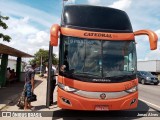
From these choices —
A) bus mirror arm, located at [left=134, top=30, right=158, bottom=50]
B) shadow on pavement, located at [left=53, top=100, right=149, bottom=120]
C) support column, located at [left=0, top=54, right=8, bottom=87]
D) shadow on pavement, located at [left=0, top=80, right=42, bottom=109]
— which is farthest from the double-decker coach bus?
support column, located at [left=0, top=54, right=8, bottom=87]

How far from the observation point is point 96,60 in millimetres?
10117

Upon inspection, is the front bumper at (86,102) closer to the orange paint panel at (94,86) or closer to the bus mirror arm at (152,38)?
the orange paint panel at (94,86)

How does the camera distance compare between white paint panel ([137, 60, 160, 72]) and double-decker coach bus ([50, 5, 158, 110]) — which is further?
white paint panel ([137, 60, 160, 72])

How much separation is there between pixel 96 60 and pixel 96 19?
153 centimetres

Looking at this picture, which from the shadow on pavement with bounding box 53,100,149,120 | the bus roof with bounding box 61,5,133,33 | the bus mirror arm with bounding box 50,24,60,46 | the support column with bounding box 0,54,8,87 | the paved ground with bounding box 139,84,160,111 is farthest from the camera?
the support column with bounding box 0,54,8,87

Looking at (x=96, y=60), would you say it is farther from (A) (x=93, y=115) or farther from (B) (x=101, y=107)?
(A) (x=93, y=115)

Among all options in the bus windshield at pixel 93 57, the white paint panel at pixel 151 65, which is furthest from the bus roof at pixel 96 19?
the white paint panel at pixel 151 65

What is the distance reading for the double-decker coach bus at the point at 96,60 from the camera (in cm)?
970

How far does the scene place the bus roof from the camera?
10.5m

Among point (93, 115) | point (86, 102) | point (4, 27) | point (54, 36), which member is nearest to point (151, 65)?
point (4, 27)

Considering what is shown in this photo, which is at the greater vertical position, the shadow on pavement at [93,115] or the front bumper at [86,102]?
the front bumper at [86,102]

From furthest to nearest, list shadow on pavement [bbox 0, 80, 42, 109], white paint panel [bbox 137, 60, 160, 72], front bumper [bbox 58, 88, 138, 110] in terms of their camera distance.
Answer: white paint panel [bbox 137, 60, 160, 72], shadow on pavement [bbox 0, 80, 42, 109], front bumper [bbox 58, 88, 138, 110]

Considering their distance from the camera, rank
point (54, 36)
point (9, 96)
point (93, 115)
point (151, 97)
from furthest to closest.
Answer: point (151, 97) → point (9, 96) → point (93, 115) → point (54, 36)

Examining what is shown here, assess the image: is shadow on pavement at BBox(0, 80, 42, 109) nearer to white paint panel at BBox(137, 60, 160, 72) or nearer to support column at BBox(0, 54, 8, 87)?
support column at BBox(0, 54, 8, 87)
